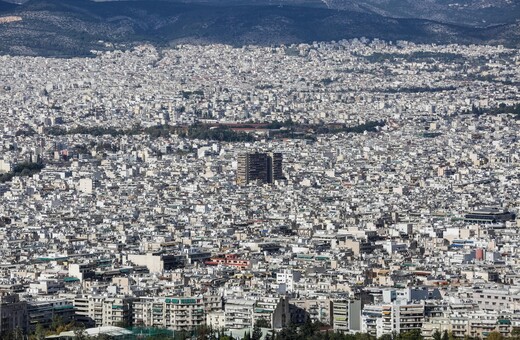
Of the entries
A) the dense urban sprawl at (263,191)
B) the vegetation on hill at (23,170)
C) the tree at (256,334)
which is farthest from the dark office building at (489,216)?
the tree at (256,334)

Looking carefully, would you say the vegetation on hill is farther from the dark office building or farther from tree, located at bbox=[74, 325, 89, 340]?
tree, located at bbox=[74, 325, 89, 340]

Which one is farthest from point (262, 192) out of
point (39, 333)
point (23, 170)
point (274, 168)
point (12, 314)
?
point (39, 333)

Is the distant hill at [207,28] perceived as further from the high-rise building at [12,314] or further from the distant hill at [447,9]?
the high-rise building at [12,314]

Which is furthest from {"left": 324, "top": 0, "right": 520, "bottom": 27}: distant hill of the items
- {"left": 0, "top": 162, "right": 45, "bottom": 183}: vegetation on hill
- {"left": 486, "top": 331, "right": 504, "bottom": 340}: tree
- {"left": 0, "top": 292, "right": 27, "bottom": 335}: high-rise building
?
{"left": 486, "top": 331, "right": 504, "bottom": 340}: tree

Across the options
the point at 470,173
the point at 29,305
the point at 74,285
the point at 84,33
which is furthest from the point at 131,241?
the point at 84,33

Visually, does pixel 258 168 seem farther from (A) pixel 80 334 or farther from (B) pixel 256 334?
(A) pixel 80 334

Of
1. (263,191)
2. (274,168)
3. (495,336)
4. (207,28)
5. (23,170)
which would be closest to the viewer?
(495,336)
